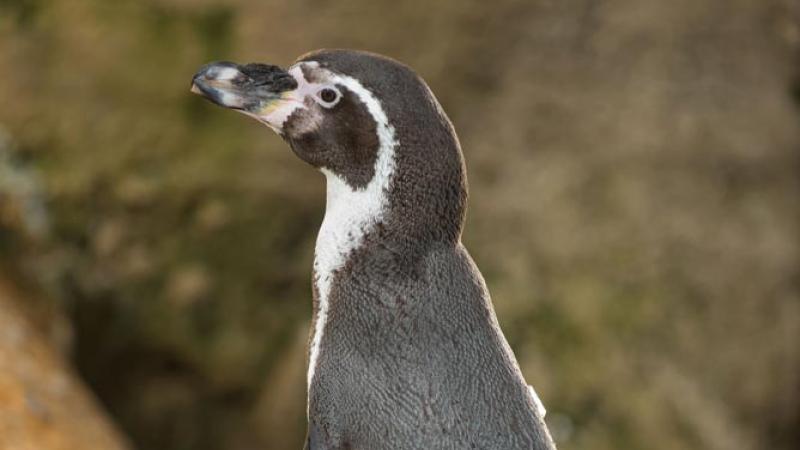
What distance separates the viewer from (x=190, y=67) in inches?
197

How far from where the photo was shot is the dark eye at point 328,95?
2.77 m

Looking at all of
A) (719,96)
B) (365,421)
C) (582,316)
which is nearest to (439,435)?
(365,421)

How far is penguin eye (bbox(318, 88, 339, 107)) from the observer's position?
9.07 feet

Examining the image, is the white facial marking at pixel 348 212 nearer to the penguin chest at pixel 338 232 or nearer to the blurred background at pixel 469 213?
the penguin chest at pixel 338 232

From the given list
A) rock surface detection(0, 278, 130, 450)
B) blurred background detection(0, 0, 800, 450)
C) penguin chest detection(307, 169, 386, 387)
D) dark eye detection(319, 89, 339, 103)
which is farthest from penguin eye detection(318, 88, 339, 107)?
blurred background detection(0, 0, 800, 450)

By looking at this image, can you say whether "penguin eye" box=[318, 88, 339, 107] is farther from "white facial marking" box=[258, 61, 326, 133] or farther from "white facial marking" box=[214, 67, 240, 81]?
"white facial marking" box=[214, 67, 240, 81]

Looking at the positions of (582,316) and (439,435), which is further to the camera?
(582,316)

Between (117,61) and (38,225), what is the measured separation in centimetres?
65

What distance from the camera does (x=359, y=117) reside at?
273 cm

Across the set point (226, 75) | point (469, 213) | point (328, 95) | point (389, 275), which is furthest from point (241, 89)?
point (469, 213)

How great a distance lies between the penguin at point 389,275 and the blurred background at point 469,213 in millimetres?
2217

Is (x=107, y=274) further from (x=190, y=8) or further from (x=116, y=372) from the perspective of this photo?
(x=190, y=8)

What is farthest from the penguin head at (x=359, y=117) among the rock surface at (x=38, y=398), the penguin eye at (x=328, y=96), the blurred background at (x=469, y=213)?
the blurred background at (x=469, y=213)

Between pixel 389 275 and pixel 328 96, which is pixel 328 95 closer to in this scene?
pixel 328 96
